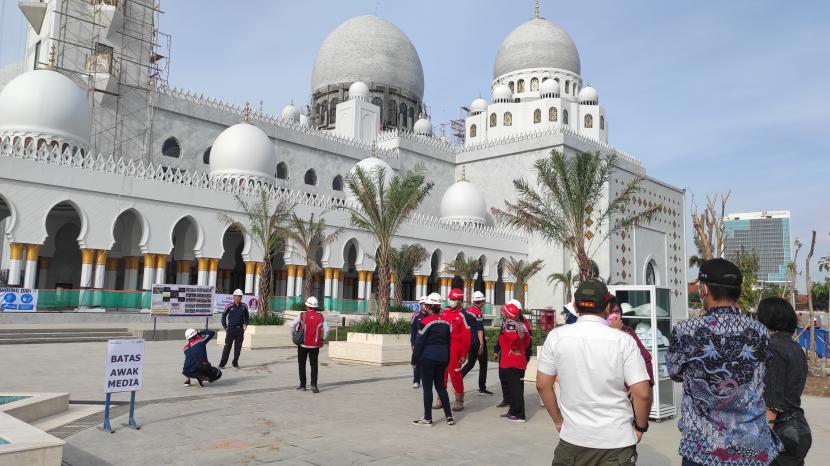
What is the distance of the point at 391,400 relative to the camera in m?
8.70

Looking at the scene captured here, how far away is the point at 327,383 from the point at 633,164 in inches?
1561

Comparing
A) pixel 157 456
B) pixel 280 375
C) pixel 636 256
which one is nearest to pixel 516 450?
pixel 157 456

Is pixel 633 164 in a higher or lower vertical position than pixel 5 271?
higher

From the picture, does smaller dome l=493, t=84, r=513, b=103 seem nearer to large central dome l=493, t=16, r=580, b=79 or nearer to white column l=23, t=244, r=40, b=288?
large central dome l=493, t=16, r=580, b=79

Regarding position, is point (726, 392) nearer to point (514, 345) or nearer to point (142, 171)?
point (514, 345)

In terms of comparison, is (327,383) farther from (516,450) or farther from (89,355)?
(89,355)

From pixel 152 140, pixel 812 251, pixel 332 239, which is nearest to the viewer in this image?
pixel 812 251

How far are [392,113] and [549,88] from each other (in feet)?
38.9

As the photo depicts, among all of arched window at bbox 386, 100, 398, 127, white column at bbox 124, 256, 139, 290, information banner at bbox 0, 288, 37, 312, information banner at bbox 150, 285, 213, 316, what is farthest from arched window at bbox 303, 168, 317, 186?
information banner at bbox 0, 288, 37, 312

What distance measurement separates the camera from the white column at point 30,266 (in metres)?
20.7

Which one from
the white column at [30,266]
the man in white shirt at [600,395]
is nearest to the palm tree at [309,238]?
the white column at [30,266]

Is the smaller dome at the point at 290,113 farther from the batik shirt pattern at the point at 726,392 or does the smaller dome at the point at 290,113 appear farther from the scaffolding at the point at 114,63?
the batik shirt pattern at the point at 726,392

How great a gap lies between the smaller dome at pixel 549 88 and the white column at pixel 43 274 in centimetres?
3380

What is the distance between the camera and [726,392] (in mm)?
2914
